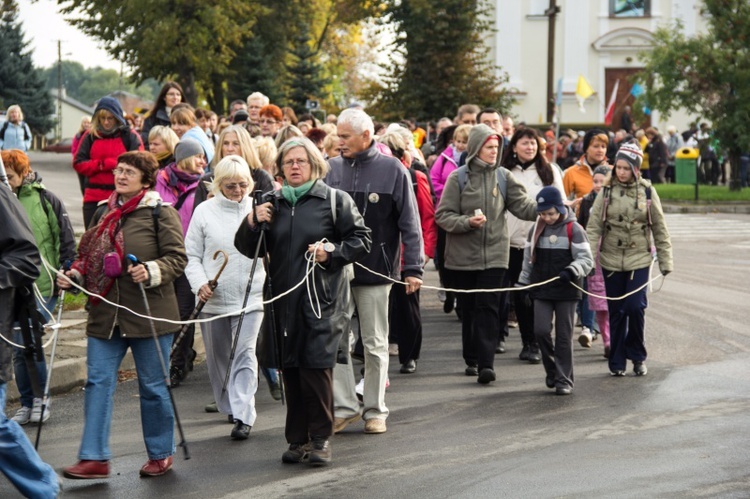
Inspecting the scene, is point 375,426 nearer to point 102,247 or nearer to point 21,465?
point 102,247

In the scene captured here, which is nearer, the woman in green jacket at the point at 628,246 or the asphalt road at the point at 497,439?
the asphalt road at the point at 497,439

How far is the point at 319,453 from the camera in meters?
7.61

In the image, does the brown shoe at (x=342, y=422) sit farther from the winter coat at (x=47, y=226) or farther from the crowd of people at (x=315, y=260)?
the winter coat at (x=47, y=226)

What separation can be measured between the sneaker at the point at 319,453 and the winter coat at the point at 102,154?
558 cm

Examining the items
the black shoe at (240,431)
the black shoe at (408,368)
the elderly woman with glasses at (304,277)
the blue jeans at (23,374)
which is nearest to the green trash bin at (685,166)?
the black shoe at (408,368)

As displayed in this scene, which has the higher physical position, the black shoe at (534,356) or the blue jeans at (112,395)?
the blue jeans at (112,395)

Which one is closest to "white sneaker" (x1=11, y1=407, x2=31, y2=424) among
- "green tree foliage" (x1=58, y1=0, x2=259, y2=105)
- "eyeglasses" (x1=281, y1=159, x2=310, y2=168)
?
"eyeglasses" (x1=281, y1=159, x2=310, y2=168)

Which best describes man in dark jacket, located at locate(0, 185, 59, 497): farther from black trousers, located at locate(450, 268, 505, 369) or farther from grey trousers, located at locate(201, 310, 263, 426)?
black trousers, located at locate(450, 268, 505, 369)

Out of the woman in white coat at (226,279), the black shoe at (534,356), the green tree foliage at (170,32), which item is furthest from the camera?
the green tree foliage at (170,32)

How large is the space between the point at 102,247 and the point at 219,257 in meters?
1.44

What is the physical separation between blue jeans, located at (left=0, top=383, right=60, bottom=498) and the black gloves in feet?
15.5

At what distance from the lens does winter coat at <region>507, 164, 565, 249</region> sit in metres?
11.4

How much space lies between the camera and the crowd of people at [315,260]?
7.41 m

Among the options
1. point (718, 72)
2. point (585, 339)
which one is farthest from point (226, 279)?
point (718, 72)
